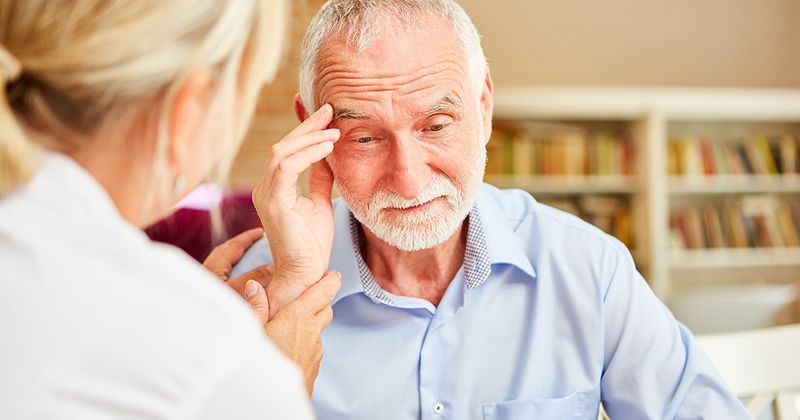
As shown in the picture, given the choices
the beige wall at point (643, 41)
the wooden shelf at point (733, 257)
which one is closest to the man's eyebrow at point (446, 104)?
the wooden shelf at point (733, 257)

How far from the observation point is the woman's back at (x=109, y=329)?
625 mm

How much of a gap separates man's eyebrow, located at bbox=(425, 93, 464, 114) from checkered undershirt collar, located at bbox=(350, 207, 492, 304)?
0.22 metres

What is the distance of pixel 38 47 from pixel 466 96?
86 centimetres

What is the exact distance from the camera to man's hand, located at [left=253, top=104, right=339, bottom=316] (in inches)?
51.2

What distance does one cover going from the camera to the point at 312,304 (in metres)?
1.25

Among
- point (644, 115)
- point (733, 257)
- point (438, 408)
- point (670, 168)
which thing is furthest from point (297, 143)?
point (733, 257)

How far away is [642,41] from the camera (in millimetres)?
5938

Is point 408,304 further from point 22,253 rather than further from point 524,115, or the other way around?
point 524,115

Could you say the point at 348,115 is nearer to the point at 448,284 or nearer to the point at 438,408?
the point at 448,284

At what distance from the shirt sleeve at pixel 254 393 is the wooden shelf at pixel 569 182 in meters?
4.71

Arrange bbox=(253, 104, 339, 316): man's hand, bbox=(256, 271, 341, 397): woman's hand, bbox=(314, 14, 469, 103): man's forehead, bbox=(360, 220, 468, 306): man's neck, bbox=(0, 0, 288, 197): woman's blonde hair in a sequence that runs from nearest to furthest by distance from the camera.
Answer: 1. bbox=(0, 0, 288, 197): woman's blonde hair
2. bbox=(256, 271, 341, 397): woman's hand
3. bbox=(253, 104, 339, 316): man's hand
4. bbox=(314, 14, 469, 103): man's forehead
5. bbox=(360, 220, 468, 306): man's neck

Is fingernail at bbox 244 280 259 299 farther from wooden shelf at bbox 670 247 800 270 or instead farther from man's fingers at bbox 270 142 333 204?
wooden shelf at bbox 670 247 800 270

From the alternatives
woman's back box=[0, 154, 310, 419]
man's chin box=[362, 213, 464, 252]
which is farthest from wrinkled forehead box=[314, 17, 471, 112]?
woman's back box=[0, 154, 310, 419]

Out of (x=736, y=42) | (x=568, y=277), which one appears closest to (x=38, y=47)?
(x=568, y=277)
